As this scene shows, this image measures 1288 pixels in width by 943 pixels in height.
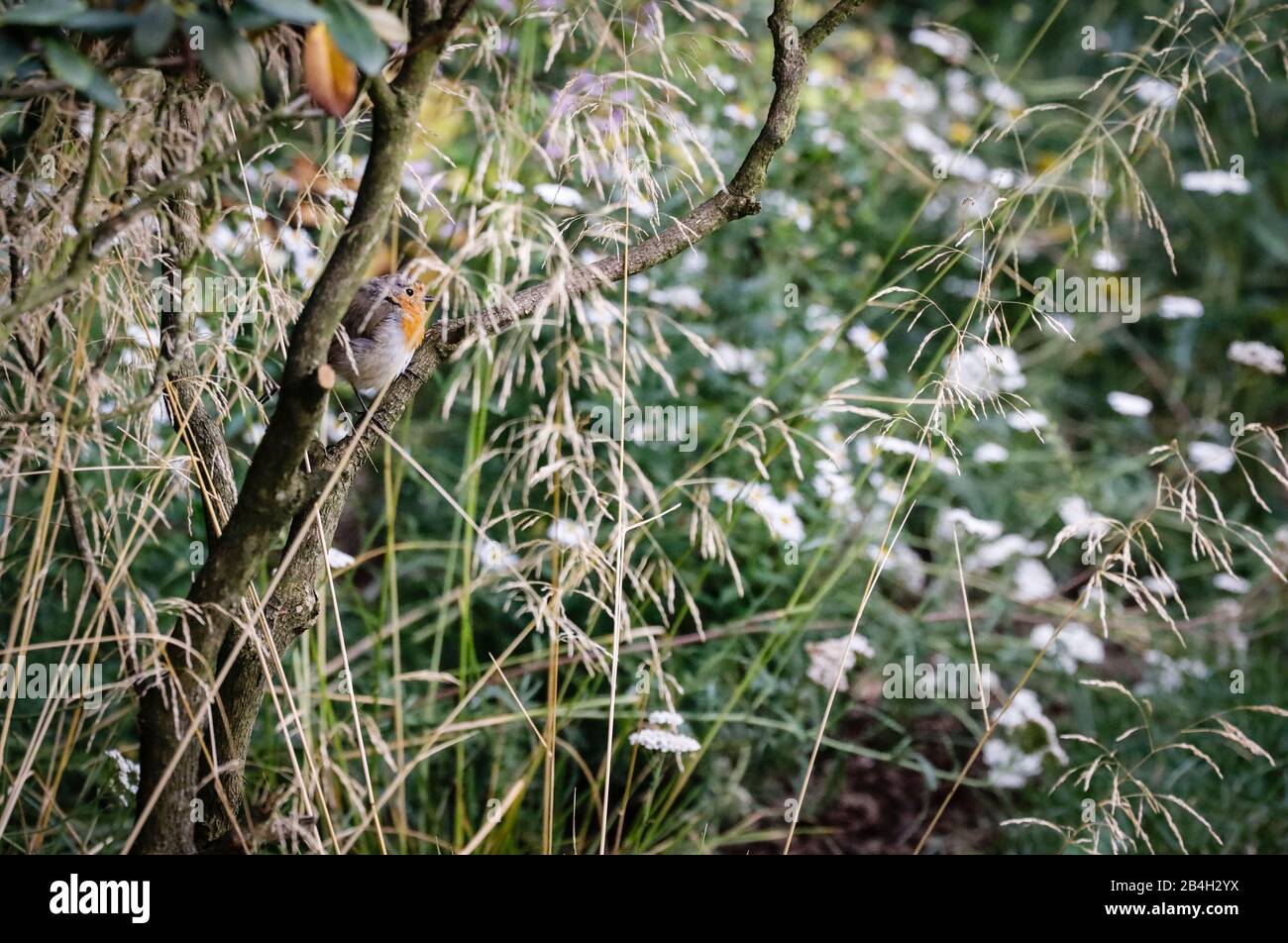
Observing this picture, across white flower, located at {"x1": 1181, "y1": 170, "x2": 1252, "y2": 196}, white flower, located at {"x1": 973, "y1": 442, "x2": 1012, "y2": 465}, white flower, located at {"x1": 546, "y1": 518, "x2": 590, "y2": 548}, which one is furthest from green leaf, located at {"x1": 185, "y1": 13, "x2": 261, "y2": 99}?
white flower, located at {"x1": 1181, "y1": 170, "x2": 1252, "y2": 196}

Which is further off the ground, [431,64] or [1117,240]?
[1117,240]

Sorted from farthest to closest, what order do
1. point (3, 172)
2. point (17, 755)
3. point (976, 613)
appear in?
point (976, 613) < point (17, 755) < point (3, 172)

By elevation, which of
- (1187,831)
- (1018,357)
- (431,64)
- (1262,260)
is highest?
(1262,260)

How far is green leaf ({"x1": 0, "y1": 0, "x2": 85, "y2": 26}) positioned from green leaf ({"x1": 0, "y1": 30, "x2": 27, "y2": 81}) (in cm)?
2

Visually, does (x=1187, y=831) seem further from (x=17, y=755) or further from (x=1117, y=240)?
(x=1117, y=240)

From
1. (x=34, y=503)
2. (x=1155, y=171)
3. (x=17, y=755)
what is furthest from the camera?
(x=1155, y=171)

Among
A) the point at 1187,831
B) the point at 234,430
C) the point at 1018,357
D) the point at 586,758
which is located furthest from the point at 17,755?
the point at 1018,357

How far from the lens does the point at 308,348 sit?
134 centimetres

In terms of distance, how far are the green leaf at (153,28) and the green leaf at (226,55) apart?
6 cm

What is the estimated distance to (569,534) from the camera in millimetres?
2227

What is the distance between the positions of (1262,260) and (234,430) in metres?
3.83

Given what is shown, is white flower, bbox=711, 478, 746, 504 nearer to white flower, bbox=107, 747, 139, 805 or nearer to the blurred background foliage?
the blurred background foliage

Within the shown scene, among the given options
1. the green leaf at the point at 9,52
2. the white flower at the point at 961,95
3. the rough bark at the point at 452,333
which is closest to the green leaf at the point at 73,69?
the green leaf at the point at 9,52

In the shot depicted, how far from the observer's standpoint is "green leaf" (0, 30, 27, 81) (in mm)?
1157
